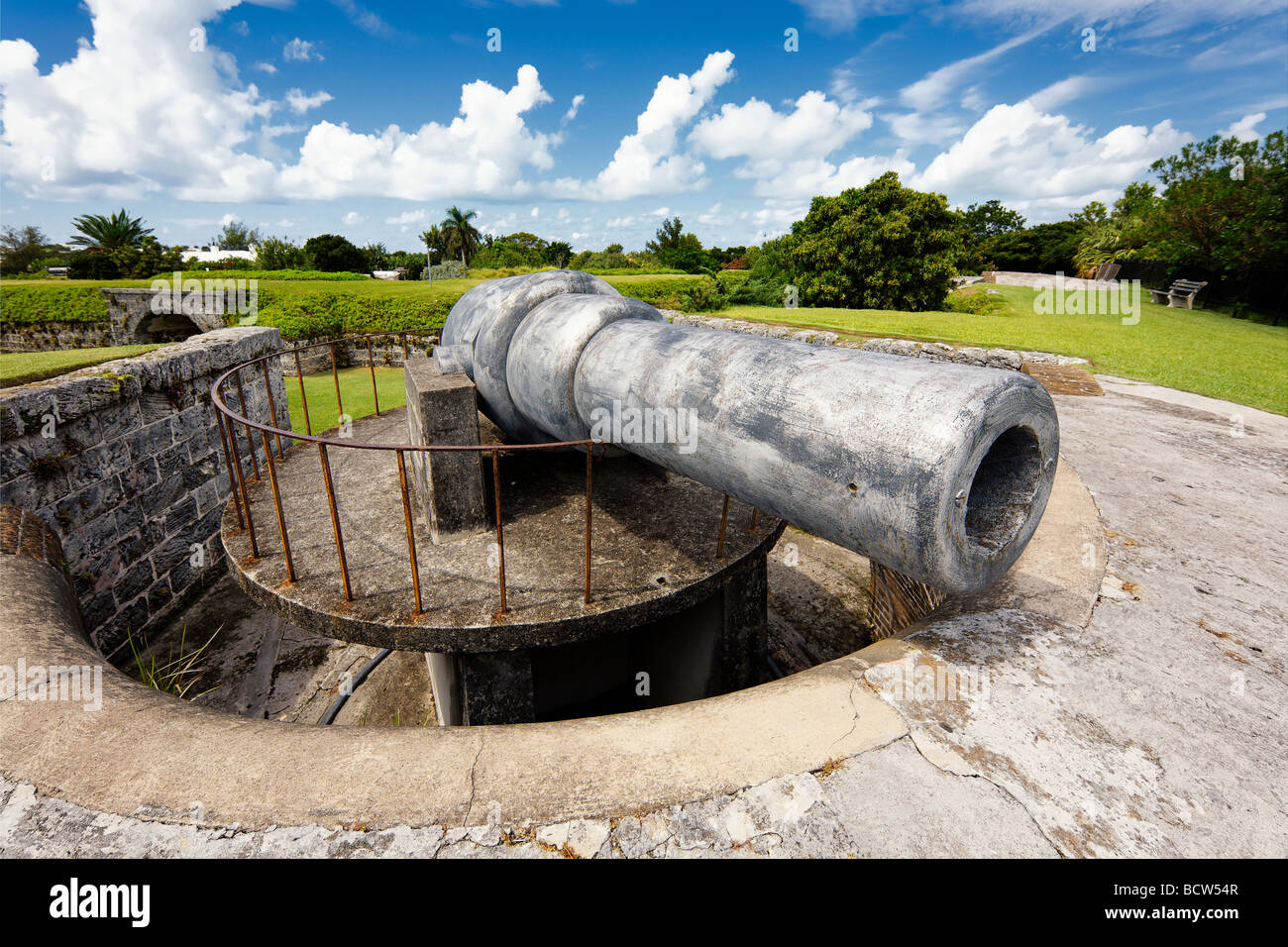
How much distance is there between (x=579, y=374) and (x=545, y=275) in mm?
1291

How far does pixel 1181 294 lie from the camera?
2406 cm

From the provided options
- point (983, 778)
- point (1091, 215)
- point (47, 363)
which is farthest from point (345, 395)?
point (1091, 215)

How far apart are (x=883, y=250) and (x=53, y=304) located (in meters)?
28.0

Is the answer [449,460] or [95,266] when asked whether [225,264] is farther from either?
[449,460]

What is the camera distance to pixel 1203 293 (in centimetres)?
2361

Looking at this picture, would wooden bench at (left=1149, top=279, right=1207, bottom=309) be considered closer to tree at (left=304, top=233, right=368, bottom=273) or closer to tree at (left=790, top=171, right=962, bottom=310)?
tree at (left=790, top=171, right=962, bottom=310)

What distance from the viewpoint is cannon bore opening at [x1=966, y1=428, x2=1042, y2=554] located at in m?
1.96

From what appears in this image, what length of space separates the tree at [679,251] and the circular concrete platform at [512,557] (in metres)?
40.1

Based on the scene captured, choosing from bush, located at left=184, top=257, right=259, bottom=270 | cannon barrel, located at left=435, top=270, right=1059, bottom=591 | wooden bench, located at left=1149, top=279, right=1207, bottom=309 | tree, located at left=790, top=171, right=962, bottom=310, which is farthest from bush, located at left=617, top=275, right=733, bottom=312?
bush, located at left=184, top=257, right=259, bottom=270

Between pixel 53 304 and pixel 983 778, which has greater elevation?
pixel 53 304

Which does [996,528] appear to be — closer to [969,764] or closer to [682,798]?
[969,764]

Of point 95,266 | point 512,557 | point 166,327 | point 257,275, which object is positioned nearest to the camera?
point 512,557
